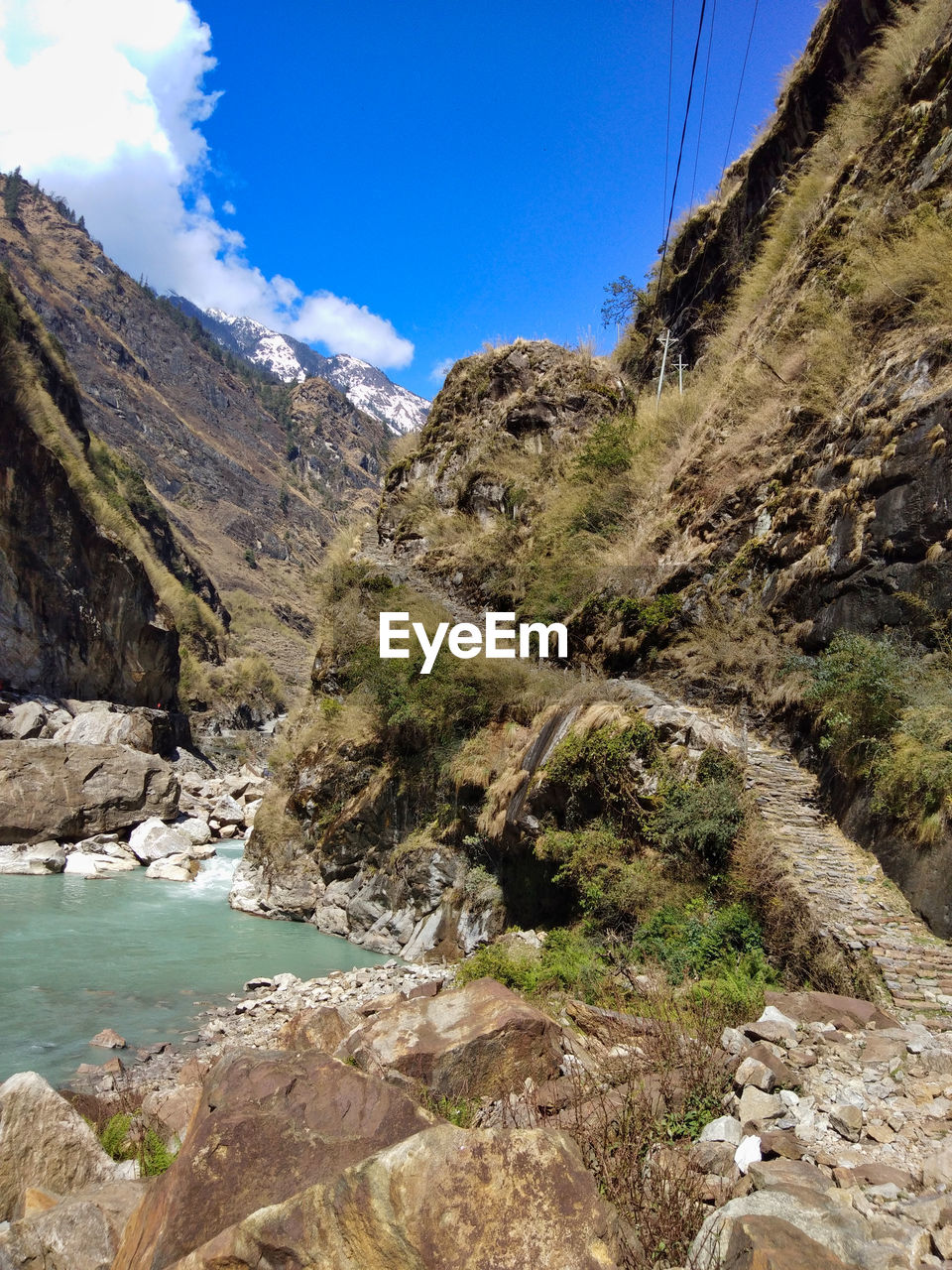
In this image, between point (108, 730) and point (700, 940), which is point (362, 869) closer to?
point (700, 940)

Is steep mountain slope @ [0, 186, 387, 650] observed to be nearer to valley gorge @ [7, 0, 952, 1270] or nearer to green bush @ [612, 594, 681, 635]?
valley gorge @ [7, 0, 952, 1270]

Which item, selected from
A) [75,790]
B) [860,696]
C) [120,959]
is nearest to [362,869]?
[120,959]

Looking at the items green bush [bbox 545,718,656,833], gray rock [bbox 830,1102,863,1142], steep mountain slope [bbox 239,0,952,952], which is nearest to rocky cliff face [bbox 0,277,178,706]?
steep mountain slope [bbox 239,0,952,952]

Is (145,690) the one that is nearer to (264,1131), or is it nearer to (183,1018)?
(183,1018)

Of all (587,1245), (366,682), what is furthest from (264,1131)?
(366,682)

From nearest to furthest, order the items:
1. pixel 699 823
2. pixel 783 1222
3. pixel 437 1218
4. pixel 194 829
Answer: pixel 783 1222 < pixel 437 1218 < pixel 699 823 < pixel 194 829

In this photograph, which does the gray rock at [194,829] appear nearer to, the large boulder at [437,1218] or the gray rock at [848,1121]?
the large boulder at [437,1218]
